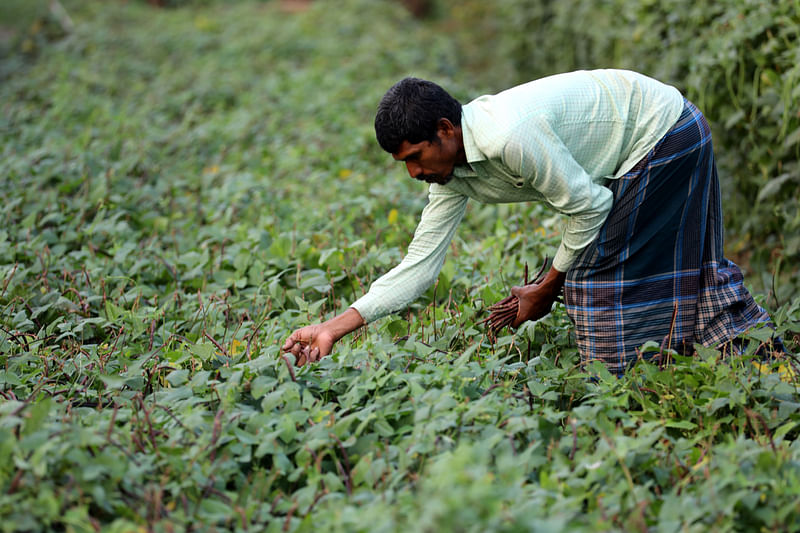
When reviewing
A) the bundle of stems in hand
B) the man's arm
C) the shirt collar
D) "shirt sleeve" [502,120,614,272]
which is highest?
the shirt collar

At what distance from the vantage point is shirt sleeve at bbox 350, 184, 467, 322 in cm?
261

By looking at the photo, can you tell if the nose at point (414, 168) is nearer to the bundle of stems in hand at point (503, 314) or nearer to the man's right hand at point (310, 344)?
the man's right hand at point (310, 344)

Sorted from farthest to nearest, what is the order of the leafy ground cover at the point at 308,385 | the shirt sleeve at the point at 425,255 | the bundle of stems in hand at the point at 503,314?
the bundle of stems in hand at the point at 503,314
the shirt sleeve at the point at 425,255
the leafy ground cover at the point at 308,385

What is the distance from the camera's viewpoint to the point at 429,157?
230 centimetres

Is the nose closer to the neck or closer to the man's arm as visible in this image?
the neck

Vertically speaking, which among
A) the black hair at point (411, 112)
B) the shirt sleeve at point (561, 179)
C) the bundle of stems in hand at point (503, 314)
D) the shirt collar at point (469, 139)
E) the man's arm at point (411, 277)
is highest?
the black hair at point (411, 112)

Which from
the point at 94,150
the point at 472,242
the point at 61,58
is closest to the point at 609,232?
the point at 472,242

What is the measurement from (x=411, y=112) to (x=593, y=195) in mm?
624

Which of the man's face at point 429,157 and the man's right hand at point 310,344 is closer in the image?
the man's face at point 429,157

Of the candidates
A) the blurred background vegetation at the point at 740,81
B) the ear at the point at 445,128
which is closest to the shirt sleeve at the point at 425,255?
the ear at the point at 445,128

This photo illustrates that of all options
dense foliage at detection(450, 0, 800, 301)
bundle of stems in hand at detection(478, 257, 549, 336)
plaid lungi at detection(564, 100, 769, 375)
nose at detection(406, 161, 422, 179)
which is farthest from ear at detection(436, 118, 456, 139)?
dense foliage at detection(450, 0, 800, 301)

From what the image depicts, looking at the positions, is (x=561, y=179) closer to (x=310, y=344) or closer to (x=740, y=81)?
(x=310, y=344)

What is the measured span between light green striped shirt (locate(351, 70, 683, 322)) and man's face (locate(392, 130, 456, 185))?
6 cm

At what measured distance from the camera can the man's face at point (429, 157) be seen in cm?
226
